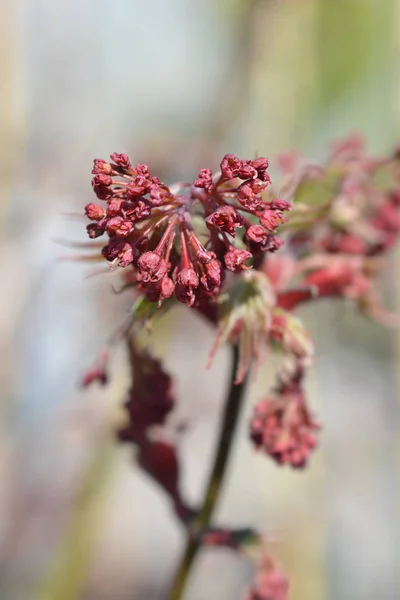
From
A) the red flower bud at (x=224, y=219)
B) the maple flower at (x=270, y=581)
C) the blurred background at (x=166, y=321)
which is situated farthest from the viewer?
the blurred background at (x=166, y=321)

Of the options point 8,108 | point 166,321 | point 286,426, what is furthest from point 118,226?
point 8,108

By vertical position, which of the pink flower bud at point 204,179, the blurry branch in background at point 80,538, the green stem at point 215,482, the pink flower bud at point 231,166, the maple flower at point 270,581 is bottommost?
the blurry branch in background at point 80,538

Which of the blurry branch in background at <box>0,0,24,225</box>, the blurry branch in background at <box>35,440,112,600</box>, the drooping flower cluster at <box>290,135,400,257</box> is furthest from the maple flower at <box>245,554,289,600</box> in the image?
the blurry branch in background at <box>0,0,24,225</box>

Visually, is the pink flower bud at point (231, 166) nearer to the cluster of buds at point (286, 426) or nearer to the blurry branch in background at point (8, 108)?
the cluster of buds at point (286, 426)

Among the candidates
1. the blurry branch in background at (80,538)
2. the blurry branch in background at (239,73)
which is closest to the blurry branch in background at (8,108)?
the blurry branch in background at (239,73)

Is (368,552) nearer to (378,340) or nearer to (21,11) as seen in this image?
(378,340)

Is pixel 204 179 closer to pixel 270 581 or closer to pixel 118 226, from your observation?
pixel 118 226
